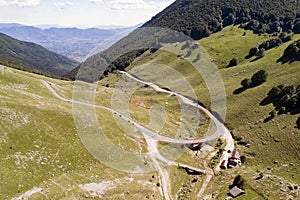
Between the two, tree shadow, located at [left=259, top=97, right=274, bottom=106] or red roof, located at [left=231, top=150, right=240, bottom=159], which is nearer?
red roof, located at [left=231, top=150, right=240, bottom=159]

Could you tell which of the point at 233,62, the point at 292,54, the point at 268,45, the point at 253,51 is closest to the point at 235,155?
the point at 292,54

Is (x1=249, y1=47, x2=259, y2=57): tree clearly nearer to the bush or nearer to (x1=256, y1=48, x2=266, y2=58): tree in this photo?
(x1=256, y1=48, x2=266, y2=58): tree

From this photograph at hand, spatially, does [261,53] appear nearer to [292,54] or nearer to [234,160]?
[292,54]

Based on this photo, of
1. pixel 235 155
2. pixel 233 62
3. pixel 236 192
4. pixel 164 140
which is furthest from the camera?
pixel 233 62

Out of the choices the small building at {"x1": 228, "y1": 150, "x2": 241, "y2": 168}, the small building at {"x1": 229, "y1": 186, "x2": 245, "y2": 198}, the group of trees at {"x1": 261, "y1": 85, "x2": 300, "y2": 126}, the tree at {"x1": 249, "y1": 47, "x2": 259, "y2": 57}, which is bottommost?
the small building at {"x1": 228, "y1": 150, "x2": 241, "y2": 168}

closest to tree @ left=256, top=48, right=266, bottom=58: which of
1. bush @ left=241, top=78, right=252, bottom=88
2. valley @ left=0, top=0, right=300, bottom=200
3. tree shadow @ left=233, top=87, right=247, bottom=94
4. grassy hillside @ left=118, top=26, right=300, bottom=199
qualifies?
grassy hillside @ left=118, top=26, right=300, bottom=199

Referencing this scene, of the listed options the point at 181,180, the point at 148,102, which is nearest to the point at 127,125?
the point at 181,180

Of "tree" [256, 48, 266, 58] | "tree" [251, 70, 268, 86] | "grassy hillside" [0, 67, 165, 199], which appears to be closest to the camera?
"grassy hillside" [0, 67, 165, 199]

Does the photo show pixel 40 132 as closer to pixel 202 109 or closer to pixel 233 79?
pixel 202 109

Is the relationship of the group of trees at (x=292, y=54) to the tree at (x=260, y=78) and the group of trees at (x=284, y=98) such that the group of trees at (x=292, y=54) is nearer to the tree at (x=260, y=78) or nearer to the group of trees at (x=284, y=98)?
the tree at (x=260, y=78)

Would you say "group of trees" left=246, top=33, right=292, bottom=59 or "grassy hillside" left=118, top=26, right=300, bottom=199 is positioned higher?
"group of trees" left=246, top=33, right=292, bottom=59

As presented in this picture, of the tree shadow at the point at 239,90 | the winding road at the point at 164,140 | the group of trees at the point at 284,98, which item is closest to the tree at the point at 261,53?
the tree shadow at the point at 239,90

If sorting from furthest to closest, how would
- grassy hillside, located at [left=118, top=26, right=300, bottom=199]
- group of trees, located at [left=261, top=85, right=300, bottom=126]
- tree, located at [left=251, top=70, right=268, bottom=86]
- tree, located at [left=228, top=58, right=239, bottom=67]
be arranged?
tree, located at [left=228, top=58, right=239, bottom=67] → tree, located at [left=251, top=70, right=268, bottom=86] → group of trees, located at [left=261, top=85, right=300, bottom=126] → grassy hillside, located at [left=118, top=26, right=300, bottom=199]
